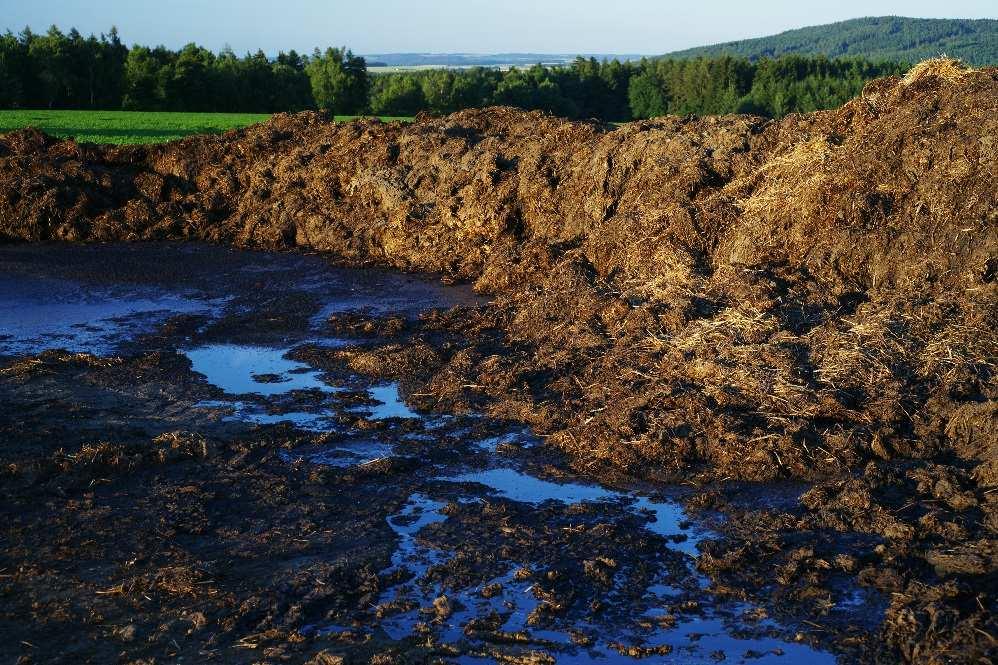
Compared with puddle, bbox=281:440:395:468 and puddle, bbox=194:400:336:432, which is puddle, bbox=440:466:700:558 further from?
puddle, bbox=194:400:336:432

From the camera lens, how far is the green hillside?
127000 mm

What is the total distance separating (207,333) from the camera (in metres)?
11.3

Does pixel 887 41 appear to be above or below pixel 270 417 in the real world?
above

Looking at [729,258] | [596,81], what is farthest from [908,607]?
[596,81]

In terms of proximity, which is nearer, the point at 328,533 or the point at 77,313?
the point at 328,533

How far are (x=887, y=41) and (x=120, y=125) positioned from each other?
145 m

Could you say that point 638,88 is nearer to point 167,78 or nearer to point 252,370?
point 167,78

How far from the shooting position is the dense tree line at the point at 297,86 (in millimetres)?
50031

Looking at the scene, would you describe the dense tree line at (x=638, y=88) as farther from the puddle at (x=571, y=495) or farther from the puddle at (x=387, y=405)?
the puddle at (x=571, y=495)

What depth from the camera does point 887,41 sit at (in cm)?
15150

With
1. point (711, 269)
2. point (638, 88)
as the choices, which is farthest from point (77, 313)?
point (638, 88)

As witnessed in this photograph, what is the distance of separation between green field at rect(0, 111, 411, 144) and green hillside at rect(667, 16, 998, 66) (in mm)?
98961

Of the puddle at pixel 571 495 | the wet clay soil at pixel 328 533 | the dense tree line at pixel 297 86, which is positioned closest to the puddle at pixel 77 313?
the wet clay soil at pixel 328 533

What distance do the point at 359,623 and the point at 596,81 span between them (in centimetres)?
5723
